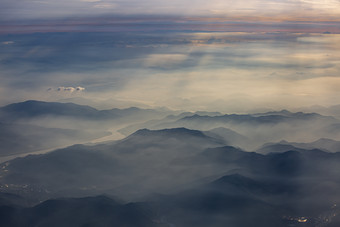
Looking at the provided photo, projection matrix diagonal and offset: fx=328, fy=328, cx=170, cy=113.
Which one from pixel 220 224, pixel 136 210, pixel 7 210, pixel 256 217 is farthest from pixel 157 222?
pixel 7 210

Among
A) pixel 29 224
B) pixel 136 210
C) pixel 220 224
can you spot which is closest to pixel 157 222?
pixel 136 210

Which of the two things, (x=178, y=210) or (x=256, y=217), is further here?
(x=178, y=210)

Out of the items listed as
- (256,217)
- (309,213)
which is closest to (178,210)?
(256,217)

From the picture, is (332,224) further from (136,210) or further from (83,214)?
(83,214)

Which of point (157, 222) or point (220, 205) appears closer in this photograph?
point (157, 222)

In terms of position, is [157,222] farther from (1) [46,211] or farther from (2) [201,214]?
(1) [46,211]

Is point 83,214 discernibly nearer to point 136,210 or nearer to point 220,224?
point 136,210

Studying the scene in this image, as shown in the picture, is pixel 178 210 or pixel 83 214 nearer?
pixel 83 214

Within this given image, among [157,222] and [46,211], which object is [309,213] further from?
[46,211]
